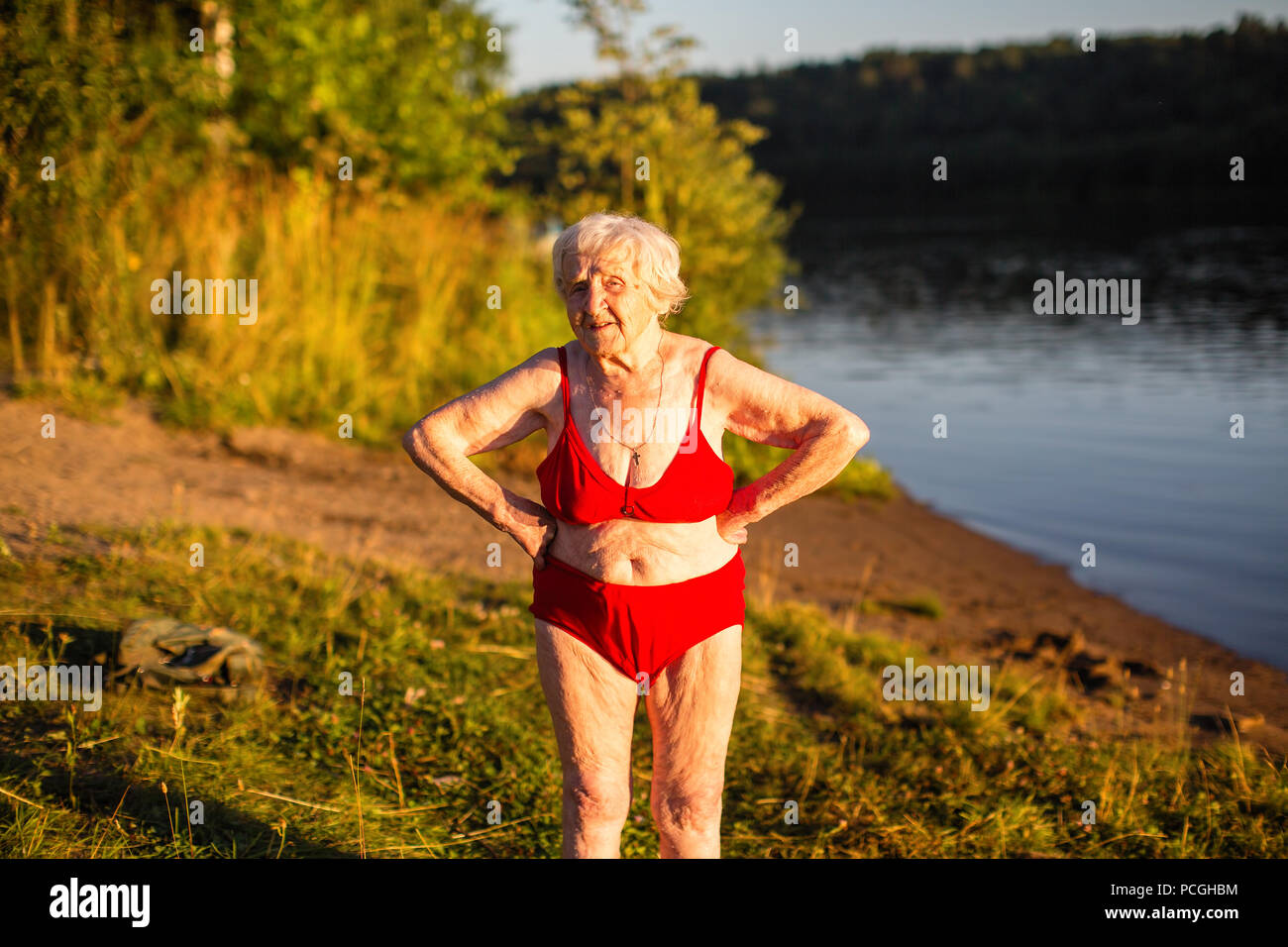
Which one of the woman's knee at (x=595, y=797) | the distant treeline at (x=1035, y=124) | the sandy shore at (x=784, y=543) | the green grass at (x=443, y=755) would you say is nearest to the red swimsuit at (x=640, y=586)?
the woman's knee at (x=595, y=797)

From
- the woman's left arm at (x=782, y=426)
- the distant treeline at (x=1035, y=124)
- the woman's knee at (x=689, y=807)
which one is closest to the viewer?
the woman's left arm at (x=782, y=426)

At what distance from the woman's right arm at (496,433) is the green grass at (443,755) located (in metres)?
1.51

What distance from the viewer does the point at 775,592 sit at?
7977 millimetres

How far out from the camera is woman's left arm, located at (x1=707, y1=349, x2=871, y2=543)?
2904 millimetres

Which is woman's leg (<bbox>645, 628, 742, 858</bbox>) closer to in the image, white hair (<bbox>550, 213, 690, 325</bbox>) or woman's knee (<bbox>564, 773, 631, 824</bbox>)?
woman's knee (<bbox>564, 773, 631, 824</bbox>)

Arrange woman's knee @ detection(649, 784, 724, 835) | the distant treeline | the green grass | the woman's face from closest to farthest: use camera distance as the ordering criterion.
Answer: the woman's face, woman's knee @ detection(649, 784, 724, 835), the green grass, the distant treeline

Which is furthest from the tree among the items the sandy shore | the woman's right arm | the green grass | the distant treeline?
the distant treeline

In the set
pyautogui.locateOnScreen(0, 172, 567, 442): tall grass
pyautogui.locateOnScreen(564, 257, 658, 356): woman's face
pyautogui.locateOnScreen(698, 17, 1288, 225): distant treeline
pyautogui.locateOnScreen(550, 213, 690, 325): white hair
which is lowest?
pyautogui.locateOnScreen(564, 257, 658, 356): woman's face

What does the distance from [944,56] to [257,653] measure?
11176cm

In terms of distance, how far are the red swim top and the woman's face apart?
221mm

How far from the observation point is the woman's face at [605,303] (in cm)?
280

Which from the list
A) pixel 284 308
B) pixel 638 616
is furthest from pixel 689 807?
pixel 284 308

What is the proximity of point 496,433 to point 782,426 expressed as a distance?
762 mm

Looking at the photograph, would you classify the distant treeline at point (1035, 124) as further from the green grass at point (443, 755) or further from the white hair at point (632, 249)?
the white hair at point (632, 249)
